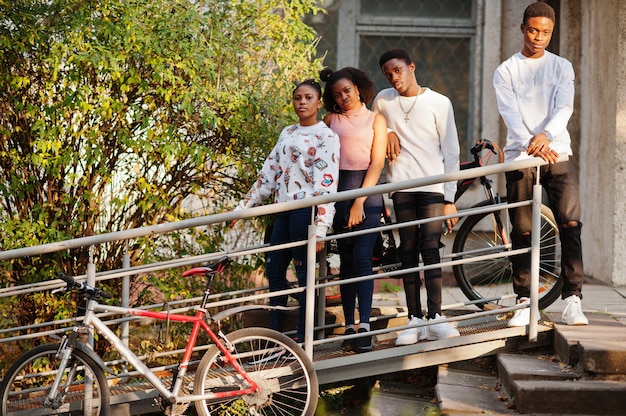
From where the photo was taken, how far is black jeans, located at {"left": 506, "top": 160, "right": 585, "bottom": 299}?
18.6 ft

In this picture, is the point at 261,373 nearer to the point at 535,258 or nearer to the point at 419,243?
the point at 419,243

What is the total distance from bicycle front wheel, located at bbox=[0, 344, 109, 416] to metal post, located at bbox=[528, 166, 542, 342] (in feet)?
7.58

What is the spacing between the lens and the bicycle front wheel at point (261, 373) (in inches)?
207

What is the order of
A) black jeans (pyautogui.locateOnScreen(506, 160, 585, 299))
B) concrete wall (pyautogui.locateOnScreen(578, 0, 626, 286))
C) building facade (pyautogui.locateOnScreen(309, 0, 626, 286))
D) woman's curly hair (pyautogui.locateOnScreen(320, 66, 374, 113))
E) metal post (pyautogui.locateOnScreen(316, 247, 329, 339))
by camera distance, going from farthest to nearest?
building facade (pyautogui.locateOnScreen(309, 0, 626, 286)), concrete wall (pyautogui.locateOnScreen(578, 0, 626, 286)), metal post (pyautogui.locateOnScreen(316, 247, 329, 339)), woman's curly hair (pyautogui.locateOnScreen(320, 66, 374, 113)), black jeans (pyautogui.locateOnScreen(506, 160, 585, 299))

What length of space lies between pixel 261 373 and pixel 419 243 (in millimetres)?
1182

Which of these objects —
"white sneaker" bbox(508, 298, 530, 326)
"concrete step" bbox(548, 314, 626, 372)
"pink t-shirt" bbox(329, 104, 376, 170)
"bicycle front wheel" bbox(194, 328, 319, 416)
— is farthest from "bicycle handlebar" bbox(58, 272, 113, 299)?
"concrete step" bbox(548, 314, 626, 372)

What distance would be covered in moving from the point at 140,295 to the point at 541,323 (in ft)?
8.40

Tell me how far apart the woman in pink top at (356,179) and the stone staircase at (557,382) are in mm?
629

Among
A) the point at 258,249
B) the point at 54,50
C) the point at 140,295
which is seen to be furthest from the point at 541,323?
the point at 54,50

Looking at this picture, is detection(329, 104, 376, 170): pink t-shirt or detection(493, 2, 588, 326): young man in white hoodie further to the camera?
detection(329, 104, 376, 170): pink t-shirt

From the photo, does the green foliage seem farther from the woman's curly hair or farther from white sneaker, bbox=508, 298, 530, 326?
white sneaker, bbox=508, 298, 530, 326

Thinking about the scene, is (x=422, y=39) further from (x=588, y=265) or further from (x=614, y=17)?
(x=588, y=265)

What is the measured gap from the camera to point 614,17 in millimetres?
8195

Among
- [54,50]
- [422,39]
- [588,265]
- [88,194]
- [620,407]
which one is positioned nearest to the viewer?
[620,407]
